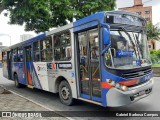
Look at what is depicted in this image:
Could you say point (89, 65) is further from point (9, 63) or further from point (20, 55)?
point (9, 63)

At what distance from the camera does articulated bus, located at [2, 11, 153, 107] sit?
249 inches

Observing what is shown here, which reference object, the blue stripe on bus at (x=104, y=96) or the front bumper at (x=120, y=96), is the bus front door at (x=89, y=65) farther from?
the front bumper at (x=120, y=96)

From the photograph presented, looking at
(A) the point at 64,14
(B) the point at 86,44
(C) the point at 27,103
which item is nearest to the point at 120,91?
(B) the point at 86,44

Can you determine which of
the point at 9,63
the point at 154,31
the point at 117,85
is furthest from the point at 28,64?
the point at 154,31

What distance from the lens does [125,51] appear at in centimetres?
663

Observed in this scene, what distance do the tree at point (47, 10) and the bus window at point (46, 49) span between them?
1.53m

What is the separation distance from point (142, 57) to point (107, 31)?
166cm

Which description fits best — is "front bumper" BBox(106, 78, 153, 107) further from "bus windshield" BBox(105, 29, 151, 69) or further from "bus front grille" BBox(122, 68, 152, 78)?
"bus windshield" BBox(105, 29, 151, 69)

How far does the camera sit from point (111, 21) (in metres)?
6.57

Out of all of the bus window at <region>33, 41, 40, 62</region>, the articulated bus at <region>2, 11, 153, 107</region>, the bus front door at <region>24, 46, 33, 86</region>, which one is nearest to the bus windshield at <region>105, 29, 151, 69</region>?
the articulated bus at <region>2, 11, 153, 107</region>

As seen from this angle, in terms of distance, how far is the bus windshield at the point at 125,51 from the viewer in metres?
6.36

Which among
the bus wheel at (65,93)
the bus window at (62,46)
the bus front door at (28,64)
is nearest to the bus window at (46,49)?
the bus window at (62,46)

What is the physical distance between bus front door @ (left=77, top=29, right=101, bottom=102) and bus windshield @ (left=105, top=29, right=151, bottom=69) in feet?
1.81

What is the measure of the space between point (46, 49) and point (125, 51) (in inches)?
158
